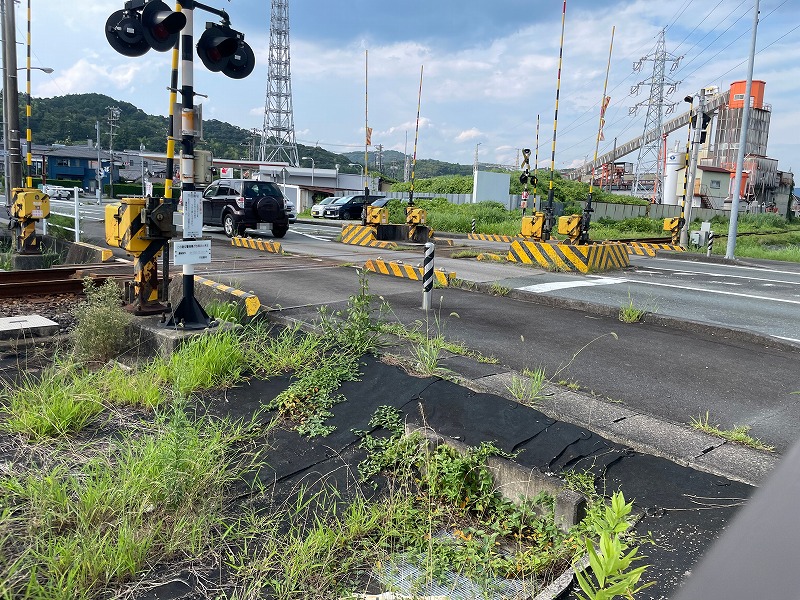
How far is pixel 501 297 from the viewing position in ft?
32.5

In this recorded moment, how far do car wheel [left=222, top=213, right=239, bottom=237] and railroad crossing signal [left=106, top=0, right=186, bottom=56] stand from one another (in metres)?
12.6

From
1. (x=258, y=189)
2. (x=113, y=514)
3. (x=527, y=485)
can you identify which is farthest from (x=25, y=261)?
(x=527, y=485)

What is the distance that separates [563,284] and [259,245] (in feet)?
26.3

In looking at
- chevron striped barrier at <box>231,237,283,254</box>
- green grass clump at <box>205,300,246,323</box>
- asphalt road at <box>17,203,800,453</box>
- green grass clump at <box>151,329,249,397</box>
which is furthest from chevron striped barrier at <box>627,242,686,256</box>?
green grass clump at <box>151,329,249,397</box>

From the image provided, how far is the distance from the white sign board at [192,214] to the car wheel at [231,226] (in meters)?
13.7

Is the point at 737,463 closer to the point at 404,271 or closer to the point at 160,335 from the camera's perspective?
the point at 160,335

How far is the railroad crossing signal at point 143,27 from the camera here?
17.6 feet

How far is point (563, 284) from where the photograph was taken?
11203 millimetres

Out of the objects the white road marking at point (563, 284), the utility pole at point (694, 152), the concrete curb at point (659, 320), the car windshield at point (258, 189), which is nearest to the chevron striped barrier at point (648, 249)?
the utility pole at point (694, 152)

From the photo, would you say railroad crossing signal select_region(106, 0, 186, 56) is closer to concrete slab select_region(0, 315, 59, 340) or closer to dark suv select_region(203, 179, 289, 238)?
concrete slab select_region(0, 315, 59, 340)

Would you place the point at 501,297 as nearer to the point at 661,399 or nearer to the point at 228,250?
→ the point at 661,399

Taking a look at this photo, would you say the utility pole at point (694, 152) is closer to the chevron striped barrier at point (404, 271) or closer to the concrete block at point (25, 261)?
the chevron striped barrier at point (404, 271)

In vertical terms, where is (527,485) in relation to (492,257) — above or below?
below

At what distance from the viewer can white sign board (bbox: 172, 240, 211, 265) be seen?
18.2 feet
